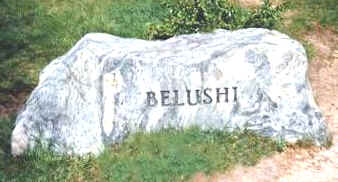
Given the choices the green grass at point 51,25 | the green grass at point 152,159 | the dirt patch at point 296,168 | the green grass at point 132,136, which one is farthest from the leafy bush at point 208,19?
the green grass at point 152,159

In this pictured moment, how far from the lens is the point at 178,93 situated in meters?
9.27

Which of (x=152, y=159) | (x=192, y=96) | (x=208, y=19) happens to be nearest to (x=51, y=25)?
(x=208, y=19)

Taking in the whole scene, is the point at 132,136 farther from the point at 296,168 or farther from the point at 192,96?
the point at 296,168

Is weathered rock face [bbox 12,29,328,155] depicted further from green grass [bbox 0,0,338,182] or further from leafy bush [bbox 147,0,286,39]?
leafy bush [bbox 147,0,286,39]

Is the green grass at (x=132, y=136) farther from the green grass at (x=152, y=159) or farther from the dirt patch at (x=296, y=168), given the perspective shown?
the dirt patch at (x=296, y=168)

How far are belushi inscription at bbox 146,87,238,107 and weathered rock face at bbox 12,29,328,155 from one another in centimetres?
1

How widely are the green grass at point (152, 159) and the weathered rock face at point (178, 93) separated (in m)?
0.17

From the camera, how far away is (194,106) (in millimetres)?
9336

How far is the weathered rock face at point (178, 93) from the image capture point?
913cm

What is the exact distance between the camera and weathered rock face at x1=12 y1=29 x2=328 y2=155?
9.13 meters

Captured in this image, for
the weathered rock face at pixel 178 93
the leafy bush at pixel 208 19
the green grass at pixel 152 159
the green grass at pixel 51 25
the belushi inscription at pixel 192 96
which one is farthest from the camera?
the green grass at pixel 51 25

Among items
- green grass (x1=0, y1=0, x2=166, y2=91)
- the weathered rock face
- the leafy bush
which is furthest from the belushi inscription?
green grass (x1=0, y1=0, x2=166, y2=91)

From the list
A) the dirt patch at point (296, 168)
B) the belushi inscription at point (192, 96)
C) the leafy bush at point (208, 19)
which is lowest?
the dirt patch at point (296, 168)

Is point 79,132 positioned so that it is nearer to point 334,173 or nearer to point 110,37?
point 110,37
